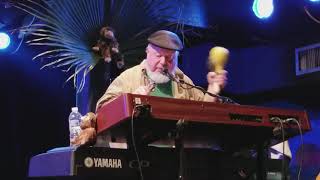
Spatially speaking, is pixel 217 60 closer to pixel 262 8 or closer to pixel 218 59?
pixel 218 59

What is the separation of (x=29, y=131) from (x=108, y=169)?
2495mm

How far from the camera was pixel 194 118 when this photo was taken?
1959mm

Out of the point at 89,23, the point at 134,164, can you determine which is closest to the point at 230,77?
the point at 89,23

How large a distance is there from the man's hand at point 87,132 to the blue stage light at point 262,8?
2.34 m

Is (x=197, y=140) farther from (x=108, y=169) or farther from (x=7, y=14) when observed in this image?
(x=7, y=14)

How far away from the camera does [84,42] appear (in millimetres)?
3148

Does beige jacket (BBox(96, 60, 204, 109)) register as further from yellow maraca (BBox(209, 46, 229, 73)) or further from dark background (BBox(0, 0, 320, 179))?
dark background (BBox(0, 0, 320, 179))

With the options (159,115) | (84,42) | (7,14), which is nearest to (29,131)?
(7,14)

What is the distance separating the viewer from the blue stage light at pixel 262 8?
4121 mm

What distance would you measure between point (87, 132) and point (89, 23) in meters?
1.20

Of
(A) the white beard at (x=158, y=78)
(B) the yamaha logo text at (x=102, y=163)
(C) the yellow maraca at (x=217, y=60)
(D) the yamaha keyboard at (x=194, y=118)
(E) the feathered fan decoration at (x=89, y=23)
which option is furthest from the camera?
(E) the feathered fan decoration at (x=89, y=23)

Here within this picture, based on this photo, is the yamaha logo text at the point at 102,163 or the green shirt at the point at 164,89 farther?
the green shirt at the point at 164,89

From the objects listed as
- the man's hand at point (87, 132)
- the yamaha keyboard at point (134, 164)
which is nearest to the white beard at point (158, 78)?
the yamaha keyboard at point (134, 164)

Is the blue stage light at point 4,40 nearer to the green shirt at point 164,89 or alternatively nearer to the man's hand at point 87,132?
the green shirt at point 164,89
